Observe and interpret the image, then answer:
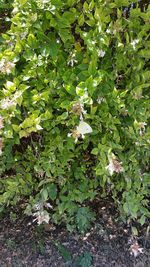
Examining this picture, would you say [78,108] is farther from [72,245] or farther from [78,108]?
[72,245]

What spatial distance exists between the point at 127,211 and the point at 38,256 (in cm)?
70

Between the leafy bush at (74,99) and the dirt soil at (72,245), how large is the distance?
0.28m

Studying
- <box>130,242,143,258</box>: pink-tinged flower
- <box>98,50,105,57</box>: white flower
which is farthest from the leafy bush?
<box>130,242,143,258</box>: pink-tinged flower

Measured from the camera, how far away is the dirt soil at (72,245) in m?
3.00

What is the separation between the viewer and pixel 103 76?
246 centimetres

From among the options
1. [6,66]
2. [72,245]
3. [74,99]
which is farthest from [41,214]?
[6,66]

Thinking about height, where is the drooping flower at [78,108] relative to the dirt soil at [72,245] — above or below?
above

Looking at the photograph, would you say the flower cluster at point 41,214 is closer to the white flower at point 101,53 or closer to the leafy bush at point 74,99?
the leafy bush at point 74,99

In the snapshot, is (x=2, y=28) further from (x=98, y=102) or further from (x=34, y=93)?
(x=98, y=102)

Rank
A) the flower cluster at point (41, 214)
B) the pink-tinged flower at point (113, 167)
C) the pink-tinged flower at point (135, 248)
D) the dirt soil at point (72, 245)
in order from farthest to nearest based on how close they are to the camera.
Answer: the dirt soil at point (72, 245) < the pink-tinged flower at point (135, 248) < the flower cluster at point (41, 214) < the pink-tinged flower at point (113, 167)

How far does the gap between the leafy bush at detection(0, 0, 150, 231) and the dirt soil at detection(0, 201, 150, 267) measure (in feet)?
0.90

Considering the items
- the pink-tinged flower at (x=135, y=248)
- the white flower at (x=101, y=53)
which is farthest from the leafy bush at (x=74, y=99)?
the pink-tinged flower at (x=135, y=248)

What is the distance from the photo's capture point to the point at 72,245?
10.2ft

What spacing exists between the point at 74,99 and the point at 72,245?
1191 millimetres
